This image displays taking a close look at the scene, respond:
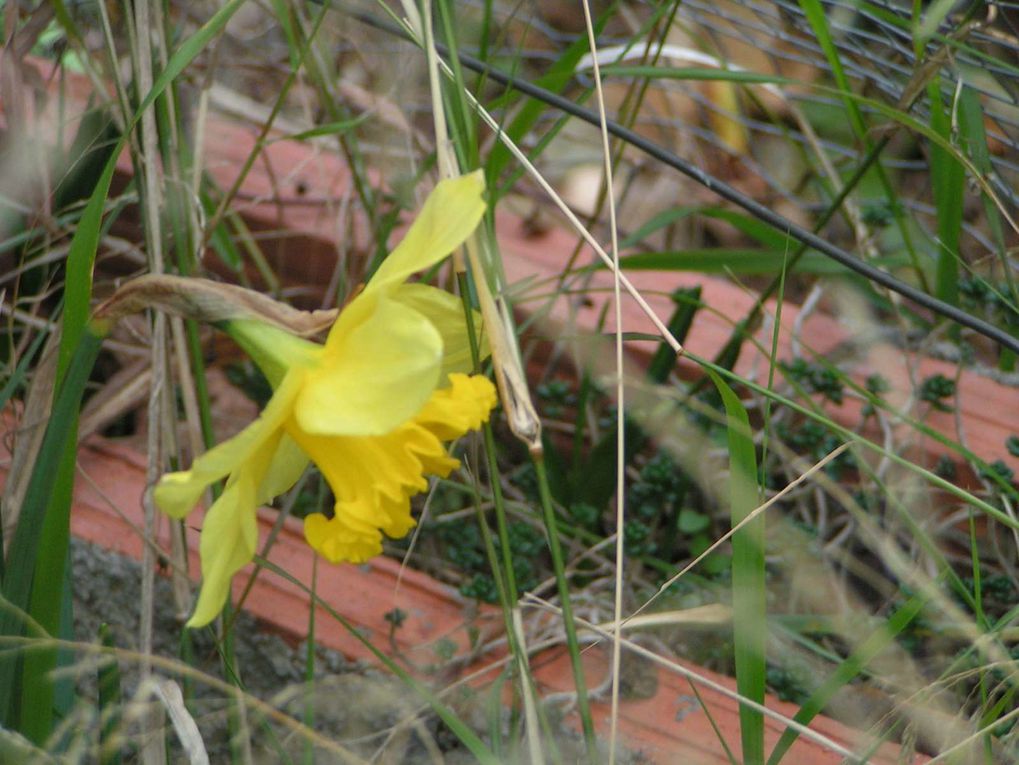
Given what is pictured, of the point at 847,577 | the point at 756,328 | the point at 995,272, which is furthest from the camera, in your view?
the point at 995,272

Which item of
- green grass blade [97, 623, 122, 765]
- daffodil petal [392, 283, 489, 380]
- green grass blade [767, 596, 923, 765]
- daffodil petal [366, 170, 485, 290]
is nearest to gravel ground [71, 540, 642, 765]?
green grass blade [97, 623, 122, 765]

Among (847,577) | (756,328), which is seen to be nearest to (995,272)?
(756,328)

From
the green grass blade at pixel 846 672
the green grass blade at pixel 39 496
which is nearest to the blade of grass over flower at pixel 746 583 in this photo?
the green grass blade at pixel 846 672

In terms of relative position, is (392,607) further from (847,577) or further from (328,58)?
(328,58)

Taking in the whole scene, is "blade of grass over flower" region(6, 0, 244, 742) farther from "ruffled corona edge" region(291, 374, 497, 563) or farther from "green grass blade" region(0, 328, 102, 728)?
"ruffled corona edge" region(291, 374, 497, 563)

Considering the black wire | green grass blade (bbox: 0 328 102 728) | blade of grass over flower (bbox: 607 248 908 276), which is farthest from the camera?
blade of grass over flower (bbox: 607 248 908 276)

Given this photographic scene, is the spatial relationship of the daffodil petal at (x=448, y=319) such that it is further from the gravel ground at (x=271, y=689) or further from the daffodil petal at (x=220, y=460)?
the gravel ground at (x=271, y=689)

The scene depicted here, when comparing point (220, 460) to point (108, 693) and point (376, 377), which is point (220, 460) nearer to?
point (376, 377)
